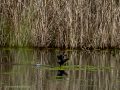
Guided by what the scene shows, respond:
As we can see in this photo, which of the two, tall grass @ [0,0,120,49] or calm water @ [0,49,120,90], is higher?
tall grass @ [0,0,120,49]

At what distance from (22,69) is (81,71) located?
1266mm

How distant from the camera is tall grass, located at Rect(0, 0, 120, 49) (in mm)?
11055

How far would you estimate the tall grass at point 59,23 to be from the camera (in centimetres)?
1105

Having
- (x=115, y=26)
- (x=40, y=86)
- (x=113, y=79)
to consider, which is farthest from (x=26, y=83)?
(x=115, y=26)

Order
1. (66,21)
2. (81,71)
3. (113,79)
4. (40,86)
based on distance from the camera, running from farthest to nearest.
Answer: (66,21), (81,71), (113,79), (40,86)

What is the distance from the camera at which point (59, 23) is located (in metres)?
11.2

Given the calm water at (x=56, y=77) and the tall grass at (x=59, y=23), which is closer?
the calm water at (x=56, y=77)

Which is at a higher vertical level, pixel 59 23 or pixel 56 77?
pixel 59 23

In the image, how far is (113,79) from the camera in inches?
218

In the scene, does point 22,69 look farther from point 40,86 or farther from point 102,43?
point 102,43

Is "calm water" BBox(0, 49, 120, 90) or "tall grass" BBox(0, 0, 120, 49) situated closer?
"calm water" BBox(0, 49, 120, 90)

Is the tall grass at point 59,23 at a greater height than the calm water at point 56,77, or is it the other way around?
the tall grass at point 59,23

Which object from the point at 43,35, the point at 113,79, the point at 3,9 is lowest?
the point at 113,79

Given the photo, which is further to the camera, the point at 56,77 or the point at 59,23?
the point at 59,23
